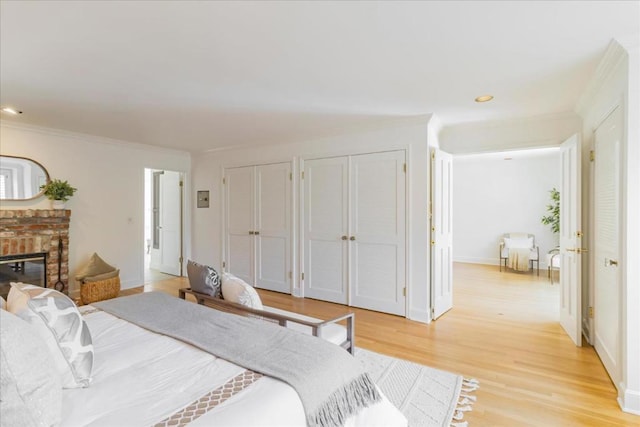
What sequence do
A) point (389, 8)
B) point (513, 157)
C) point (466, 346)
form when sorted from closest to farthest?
1. point (389, 8)
2. point (466, 346)
3. point (513, 157)

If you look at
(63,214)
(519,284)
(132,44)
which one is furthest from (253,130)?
(519,284)

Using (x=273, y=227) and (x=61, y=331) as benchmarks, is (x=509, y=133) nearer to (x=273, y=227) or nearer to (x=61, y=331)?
(x=273, y=227)

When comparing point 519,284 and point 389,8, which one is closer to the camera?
point 389,8

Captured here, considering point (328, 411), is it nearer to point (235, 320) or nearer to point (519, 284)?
point (235, 320)

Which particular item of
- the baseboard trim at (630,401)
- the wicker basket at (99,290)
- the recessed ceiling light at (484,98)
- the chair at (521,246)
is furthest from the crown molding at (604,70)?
the wicker basket at (99,290)

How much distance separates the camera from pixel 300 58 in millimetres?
2205

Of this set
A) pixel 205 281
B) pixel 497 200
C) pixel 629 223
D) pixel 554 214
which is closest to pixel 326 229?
pixel 205 281

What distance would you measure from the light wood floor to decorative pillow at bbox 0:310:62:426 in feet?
6.73

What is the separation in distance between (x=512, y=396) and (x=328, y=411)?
159cm

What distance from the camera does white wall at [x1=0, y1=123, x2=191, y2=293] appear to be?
4020mm

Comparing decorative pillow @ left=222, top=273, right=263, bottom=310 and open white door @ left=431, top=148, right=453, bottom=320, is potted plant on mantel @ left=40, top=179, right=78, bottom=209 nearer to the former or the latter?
decorative pillow @ left=222, top=273, right=263, bottom=310

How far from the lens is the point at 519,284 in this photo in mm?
5391

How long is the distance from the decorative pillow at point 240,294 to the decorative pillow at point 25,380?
4.21 ft

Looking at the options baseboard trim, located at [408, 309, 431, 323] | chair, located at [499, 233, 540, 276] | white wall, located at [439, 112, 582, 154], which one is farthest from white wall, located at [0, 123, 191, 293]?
chair, located at [499, 233, 540, 276]
